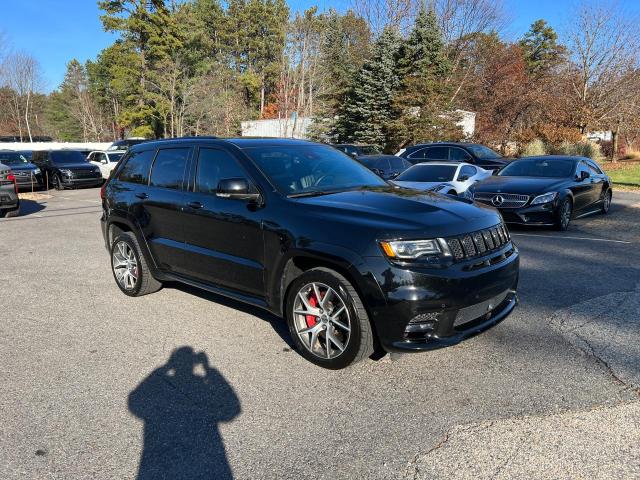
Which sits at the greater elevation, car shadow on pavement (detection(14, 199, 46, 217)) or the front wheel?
the front wheel

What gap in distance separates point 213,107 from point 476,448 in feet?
135

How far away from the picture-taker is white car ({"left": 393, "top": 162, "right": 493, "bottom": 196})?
11.2 metres

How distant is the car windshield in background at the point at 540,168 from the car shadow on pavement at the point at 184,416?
8892 millimetres

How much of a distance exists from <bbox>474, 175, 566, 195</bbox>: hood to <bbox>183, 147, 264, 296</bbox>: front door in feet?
22.0

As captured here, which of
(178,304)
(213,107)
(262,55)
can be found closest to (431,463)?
(178,304)

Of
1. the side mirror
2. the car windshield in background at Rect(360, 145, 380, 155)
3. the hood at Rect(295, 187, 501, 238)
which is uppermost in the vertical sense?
the car windshield in background at Rect(360, 145, 380, 155)

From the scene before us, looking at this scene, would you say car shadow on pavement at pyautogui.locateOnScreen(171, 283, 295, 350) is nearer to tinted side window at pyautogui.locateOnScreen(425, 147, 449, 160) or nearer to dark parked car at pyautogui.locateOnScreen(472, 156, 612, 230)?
dark parked car at pyautogui.locateOnScreen(472, 156, 612, 230)

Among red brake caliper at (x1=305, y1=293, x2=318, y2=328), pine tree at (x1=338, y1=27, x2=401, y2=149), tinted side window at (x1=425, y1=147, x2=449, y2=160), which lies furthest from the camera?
pine tree at (x1=338, y1=27, x2=401, y2=149)

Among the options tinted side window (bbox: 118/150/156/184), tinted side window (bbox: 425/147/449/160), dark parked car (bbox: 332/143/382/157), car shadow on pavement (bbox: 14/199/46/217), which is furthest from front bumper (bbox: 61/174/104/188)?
tinted side window (bbox: 118/150/156/184)

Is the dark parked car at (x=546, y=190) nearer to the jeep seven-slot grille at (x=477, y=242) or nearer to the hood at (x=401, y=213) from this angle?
the hood at (x=401, y=213)

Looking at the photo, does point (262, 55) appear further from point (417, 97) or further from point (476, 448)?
point (476, 448)

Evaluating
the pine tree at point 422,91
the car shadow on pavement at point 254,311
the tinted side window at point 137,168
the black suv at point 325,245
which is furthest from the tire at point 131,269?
the pine tree at point 422,91

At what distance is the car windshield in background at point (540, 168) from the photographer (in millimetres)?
10370

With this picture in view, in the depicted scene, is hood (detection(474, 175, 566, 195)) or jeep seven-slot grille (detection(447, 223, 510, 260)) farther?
hood (detection(474, 175, 566, 195))
